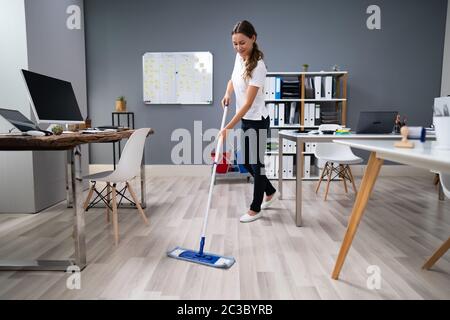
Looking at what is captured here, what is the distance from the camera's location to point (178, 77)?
4.36 m

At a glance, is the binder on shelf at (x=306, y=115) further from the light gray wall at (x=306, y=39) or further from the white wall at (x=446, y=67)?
the white wall at (x=446, y=67)

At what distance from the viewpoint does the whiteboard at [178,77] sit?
4332mm

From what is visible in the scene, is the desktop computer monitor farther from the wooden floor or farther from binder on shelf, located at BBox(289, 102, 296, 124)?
binder on shelf, located at BBox(289, 102, 296, 124)

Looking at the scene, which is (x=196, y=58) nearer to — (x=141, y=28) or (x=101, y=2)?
(x=141, y=28)

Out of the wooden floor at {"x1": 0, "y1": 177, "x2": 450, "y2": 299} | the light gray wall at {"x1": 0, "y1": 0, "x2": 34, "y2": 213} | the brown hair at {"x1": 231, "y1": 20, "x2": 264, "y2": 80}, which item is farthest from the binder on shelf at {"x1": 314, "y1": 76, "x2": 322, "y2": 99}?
the light gray wall at {"x1": 0, "y1": 0, "x2": 34, "y2": 213}

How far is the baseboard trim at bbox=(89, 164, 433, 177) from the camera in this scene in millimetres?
4371

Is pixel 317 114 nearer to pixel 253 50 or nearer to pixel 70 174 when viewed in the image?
pixel 253 50

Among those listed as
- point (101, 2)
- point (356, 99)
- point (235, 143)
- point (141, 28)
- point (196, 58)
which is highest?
point (101, 2)

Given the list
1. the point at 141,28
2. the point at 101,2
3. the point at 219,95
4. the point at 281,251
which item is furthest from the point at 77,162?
the point at 101,2

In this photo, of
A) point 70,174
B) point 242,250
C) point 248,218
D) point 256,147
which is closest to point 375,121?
point 256,147

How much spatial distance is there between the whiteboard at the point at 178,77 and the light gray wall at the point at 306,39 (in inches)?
4.2

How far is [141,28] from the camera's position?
4.34 metres

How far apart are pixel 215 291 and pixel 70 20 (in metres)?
3.45

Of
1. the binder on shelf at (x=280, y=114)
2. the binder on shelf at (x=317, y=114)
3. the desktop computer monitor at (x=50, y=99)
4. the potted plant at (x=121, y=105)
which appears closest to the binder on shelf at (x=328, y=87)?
the binder on shelf at (x=317, y=114)
